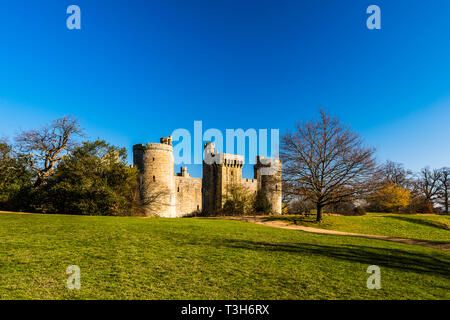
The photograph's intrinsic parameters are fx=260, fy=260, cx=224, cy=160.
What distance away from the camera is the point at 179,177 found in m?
34.9

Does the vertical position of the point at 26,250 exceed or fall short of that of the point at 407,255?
it exceeds it

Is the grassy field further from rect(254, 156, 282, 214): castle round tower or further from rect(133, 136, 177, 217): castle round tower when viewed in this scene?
rect(254, 156, 282, 214): castle round tower

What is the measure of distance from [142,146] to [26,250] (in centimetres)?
2237

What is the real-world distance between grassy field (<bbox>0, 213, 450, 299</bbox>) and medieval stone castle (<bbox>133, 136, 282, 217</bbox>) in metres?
17.2

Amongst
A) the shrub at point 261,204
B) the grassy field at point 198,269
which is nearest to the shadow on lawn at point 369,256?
the grassy field at point 198,269

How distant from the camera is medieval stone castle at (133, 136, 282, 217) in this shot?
28.7 m

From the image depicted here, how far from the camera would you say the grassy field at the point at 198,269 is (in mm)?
5059

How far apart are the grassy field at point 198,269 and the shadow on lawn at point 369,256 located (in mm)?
37

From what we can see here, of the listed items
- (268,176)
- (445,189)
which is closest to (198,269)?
(268,176)

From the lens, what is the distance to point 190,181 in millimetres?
35906
